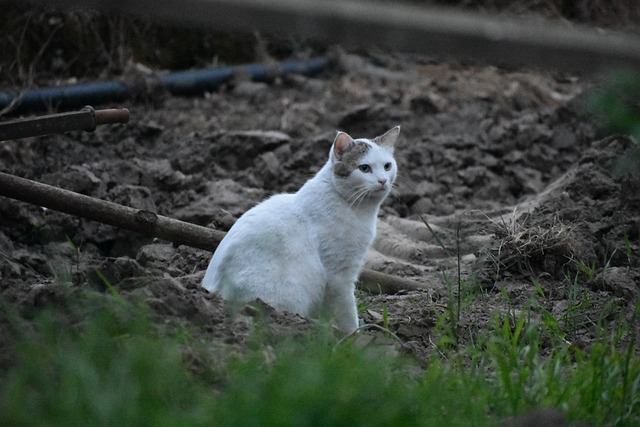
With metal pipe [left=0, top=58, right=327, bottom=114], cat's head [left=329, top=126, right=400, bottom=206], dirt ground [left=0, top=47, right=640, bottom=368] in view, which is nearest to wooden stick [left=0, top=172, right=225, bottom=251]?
dirt ground [left=0, top=47, right=640, bottom=368]

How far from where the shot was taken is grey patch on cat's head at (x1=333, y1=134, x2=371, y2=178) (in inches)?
207

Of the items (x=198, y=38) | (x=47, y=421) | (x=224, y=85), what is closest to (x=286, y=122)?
(x=224, y=85)

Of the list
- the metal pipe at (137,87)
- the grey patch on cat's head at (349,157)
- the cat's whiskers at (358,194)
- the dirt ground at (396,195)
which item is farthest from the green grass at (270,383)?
the metal pipe at (137,87)

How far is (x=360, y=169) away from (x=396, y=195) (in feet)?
3.97

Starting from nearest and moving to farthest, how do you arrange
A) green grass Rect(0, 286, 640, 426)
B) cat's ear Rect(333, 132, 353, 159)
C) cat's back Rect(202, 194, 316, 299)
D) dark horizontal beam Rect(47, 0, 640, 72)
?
1. dark horizontal beam Rect(47, 0, 640, 72)
2. green grass Rect(0, 286, 640, 426)
3. cat's back Rect(202, 194, 316, 299)
4. cat's ear Rect(333, 132, 353, 159)

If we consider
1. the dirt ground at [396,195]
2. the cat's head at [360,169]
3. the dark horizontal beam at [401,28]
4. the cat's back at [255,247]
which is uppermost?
the dark horizontal beam at [401,28]

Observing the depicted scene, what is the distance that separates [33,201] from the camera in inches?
197

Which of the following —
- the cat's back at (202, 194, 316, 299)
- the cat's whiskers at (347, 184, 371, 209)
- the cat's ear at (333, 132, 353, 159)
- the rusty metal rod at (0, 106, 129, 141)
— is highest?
the rusty metal rod at (0, 106, 129, 141)

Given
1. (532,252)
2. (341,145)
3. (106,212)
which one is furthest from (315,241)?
(532,252)

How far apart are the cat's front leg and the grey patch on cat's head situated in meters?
0.69

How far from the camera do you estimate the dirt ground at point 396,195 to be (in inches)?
185

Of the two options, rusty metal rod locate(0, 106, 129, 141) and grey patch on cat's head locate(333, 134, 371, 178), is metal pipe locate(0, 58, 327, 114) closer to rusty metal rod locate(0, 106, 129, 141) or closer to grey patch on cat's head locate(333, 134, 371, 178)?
rusty metal rod locate(0, 106, 129, 141)

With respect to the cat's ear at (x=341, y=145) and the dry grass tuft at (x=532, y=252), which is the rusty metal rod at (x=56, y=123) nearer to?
the cat's ear at (x=341, y=145)

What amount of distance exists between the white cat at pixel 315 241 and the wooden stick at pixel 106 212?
1.50 feet
